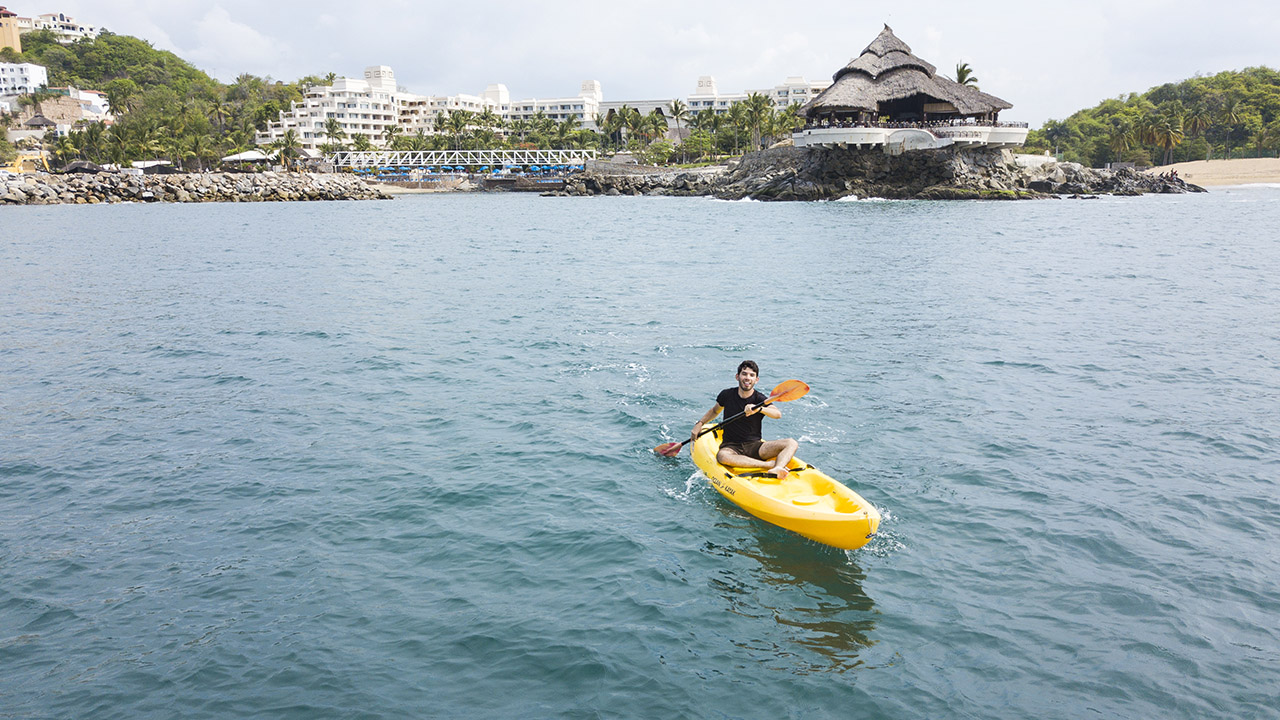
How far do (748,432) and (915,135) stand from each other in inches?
2853

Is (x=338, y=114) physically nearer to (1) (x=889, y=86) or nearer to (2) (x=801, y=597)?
(1) (x=889, y=86)

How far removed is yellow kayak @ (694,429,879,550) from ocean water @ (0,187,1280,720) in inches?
11.0

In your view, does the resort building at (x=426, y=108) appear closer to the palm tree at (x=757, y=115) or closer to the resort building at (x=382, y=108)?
the resort building at (x=382, y=108)

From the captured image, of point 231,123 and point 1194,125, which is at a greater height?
point 231,123

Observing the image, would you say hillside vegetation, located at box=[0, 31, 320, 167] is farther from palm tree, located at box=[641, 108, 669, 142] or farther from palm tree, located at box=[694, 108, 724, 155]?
palm tree, located at box=[694, 108, 724, 155]

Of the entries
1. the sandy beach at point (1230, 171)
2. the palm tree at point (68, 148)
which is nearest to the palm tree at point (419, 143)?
the palm tree at point (68, 148)

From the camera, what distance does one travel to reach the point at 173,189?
291ft

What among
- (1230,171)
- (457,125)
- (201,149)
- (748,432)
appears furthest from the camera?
(457,125)

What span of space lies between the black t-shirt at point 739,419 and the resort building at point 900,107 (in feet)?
232

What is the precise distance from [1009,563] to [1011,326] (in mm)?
13773

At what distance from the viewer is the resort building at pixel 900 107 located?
247ft

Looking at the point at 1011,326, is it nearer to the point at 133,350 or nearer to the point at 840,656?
the point at 840,656

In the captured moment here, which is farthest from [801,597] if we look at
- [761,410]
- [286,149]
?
[286,149]

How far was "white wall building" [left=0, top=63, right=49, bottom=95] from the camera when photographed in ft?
474
